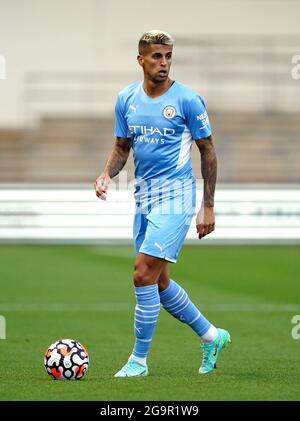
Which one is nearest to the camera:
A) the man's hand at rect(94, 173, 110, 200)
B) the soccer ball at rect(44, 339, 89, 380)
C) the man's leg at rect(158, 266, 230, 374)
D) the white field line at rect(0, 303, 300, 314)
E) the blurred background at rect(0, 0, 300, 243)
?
the soccer ball at rect(44, 339, 89, 380)

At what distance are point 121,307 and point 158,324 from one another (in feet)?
5.13

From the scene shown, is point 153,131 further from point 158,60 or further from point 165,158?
point 158,60

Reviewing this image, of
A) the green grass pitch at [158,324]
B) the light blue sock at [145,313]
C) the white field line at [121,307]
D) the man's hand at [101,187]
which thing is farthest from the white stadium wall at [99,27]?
the light blue sock at [145,313]

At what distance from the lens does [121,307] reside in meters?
14.5

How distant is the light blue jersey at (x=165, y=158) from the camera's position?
8414mm

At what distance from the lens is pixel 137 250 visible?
28.5ft

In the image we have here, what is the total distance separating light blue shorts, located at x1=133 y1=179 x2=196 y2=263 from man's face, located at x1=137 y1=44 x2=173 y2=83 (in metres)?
0.82

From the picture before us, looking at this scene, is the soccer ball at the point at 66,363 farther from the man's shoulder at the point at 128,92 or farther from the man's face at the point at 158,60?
the man's face at the point at 158,60

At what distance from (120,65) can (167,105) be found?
21.4 m

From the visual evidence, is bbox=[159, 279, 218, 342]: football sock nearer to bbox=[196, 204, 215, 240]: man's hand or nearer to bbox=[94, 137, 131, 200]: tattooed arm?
bbox=[196, 204, 215, 240]: man's hand

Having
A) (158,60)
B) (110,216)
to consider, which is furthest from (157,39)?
(110,216)

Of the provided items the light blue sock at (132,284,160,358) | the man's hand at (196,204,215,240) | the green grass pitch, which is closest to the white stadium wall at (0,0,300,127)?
the green grass pitch

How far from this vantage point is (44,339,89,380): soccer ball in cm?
820
